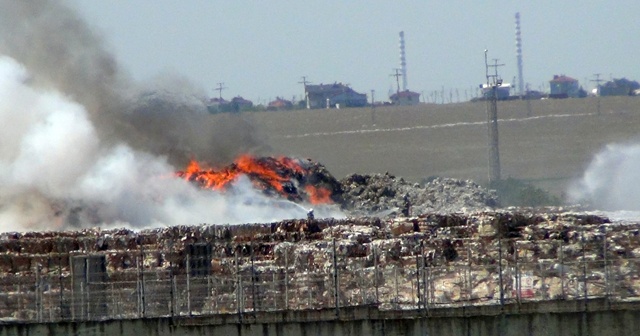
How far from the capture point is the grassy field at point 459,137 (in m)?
148

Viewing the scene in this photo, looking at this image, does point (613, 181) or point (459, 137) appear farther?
point (459, 137)

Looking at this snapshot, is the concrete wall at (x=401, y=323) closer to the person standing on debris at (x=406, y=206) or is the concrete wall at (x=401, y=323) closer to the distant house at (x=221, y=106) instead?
the person standing on debris at (x=406, y=206)

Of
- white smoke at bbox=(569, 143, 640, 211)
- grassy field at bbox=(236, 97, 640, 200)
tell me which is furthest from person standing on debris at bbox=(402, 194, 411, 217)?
grassy field at bbox=(236, 97, 640, 200)

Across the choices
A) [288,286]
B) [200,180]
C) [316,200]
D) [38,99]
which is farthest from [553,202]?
[288,286]

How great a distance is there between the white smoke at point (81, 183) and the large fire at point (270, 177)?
1.06m

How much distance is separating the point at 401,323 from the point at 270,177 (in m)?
47.1

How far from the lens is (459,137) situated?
172 m

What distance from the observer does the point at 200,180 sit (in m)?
92.6

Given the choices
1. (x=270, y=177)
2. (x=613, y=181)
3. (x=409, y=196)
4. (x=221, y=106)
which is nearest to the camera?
(x=270, y=177)

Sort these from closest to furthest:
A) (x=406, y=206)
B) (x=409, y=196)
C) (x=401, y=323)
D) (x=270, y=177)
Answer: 1. (x=401, y=323)
2. (x=406, y=206)
3. (x=270, y=177)
4. (x=409, y=196)

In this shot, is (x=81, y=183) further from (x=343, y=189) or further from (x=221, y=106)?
(x=221, y=106)

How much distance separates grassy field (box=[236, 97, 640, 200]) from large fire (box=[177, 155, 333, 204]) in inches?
1428

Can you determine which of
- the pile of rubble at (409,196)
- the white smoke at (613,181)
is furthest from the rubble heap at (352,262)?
the white smoke at (613,181)

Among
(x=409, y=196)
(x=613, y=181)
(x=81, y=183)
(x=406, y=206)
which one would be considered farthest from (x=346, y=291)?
(x=613, y=181)
